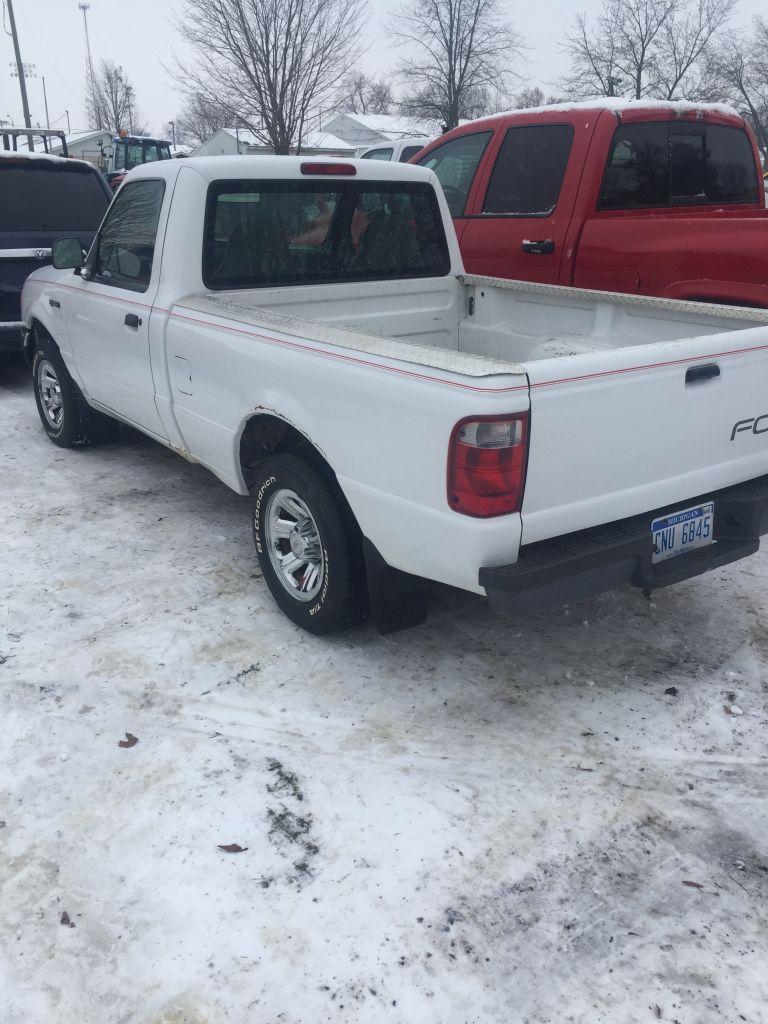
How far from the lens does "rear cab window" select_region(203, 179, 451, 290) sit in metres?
4.07

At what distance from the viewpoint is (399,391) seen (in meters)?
2.69

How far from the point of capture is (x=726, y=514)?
3.13m

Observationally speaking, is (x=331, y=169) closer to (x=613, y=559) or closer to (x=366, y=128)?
(x=613, y=559)

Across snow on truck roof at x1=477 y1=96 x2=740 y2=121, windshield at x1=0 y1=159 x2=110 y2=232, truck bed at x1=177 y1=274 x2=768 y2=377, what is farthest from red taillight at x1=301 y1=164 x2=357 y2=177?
windshield at x1=0 y1=159 x2=110 y2=232

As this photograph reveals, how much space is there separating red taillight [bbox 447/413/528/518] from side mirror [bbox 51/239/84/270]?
348 centimetres

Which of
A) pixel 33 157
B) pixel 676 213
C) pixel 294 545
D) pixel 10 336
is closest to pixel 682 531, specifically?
pixel 294 545

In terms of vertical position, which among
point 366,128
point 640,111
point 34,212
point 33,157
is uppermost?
point 366,128

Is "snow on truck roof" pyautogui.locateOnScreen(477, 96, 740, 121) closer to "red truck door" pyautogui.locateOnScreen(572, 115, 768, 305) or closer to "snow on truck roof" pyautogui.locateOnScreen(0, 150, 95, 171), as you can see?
"red truck door" pyautogui.locateOnScreen(572, 115, 768, 305)

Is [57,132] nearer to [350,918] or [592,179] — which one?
[592,179]

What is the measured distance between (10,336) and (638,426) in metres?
6.29

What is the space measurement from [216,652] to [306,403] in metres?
Answer: 1.13

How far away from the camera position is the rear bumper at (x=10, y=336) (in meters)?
7.33

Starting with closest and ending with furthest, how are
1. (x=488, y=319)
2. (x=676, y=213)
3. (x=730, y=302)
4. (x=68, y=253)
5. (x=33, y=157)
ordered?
(x=488, y=319)
(x=730, y=302)
(x=68, y=253)
(x=676, y=213)
(x=33, y=157)

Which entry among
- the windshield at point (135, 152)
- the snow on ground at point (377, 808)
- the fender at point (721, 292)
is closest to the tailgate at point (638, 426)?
the snow on ground at point (377, 808)
